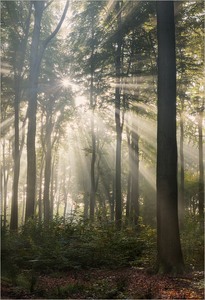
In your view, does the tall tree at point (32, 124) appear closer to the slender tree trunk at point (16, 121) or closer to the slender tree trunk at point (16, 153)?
the slender tree trunk at point (16, 121)

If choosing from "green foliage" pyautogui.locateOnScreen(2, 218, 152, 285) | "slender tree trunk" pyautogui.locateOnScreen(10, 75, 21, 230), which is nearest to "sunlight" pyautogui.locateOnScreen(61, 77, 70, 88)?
"slender tree trunk" pyautogui.locateOnScreen(10, 75, 21, 230)

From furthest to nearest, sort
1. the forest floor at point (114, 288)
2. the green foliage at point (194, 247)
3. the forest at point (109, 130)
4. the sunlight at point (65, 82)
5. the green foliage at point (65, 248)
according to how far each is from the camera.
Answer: the sunlight at point (65, 82)
the green foliage at point (194, 247)
the green foliage at point (65, 248)
the forest at point (109, 130)
the forest floor at point (114, 288)

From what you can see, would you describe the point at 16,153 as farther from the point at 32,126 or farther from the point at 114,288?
the point at 114,288

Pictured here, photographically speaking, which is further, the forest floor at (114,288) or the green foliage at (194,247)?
the green foliage at (194,247)

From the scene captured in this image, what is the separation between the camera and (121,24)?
20.8 metres

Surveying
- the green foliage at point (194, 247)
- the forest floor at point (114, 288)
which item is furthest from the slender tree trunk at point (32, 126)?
the forest floor at point (114, 288)

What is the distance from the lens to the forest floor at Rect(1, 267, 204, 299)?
7.05m

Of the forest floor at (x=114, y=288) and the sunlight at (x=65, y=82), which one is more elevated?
the sunlight at (x=65, y=82)

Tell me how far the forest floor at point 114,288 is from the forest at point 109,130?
27mm

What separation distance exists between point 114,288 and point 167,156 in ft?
12.0

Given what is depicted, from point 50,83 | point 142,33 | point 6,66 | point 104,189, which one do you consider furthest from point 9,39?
point 104,189

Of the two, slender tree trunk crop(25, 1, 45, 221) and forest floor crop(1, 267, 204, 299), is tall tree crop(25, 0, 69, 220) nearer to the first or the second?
slender tree trunk crop(25, 1, 45, 221)

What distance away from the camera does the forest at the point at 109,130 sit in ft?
29.8

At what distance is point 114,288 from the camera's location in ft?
25.2
